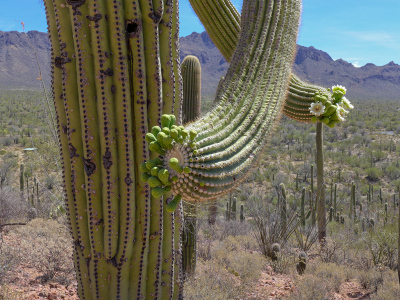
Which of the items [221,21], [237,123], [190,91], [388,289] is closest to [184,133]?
[237,123]

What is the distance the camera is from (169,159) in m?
1.65

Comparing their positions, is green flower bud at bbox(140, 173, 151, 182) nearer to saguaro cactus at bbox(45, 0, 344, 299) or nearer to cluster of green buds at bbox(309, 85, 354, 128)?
saguaro cactus at bbox(45, 0, 344, 299)

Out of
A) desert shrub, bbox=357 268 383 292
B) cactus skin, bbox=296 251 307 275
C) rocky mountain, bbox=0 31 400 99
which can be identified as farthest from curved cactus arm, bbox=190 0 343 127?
rocky mountain, bbox=0 31 400 99

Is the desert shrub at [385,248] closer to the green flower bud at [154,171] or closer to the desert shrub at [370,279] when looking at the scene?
the desert shrub at [370,279]

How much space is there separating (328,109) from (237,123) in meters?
2.42

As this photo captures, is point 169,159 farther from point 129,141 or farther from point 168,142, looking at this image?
point 129,141

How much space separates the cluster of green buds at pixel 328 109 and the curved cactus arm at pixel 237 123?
1.23m

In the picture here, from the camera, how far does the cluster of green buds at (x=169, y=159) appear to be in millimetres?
1588

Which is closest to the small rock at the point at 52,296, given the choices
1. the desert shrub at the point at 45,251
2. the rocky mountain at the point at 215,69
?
the desert shrub at the point at 45,251

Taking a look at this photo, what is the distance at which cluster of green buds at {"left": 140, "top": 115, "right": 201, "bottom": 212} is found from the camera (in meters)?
1.59

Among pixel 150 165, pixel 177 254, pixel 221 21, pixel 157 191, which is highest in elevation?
pixel 221 21

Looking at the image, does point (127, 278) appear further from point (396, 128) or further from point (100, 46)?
point (396, 128)

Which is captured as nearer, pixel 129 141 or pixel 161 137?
pixel 161 137

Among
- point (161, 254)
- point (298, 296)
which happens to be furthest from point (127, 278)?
point (298, 296)
